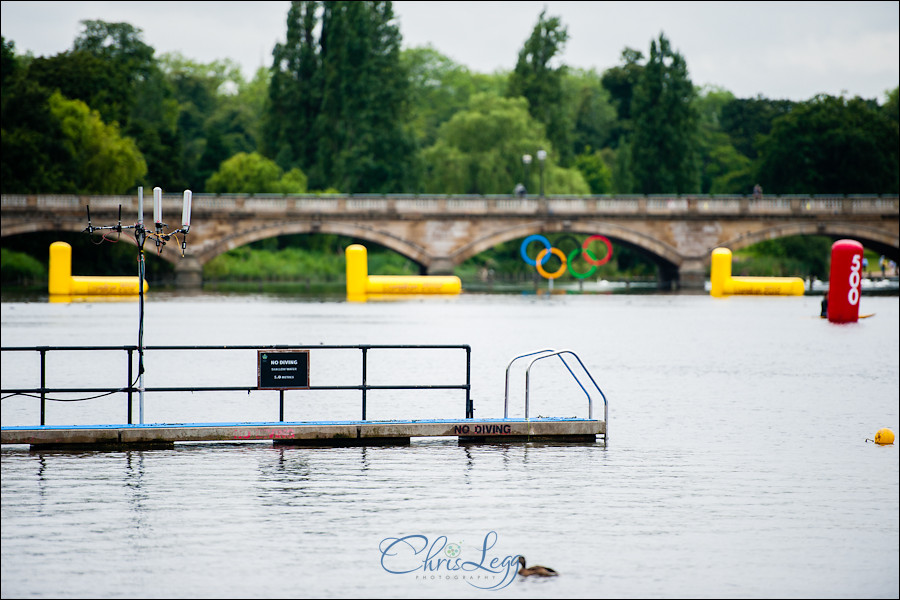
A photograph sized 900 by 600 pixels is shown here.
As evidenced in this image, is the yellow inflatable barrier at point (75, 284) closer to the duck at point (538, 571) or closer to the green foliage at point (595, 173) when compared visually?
the duck at point (538, 571)

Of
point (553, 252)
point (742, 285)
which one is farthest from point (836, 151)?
point (742, 285)

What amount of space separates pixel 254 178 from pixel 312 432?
7642cm

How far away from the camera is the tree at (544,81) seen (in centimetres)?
10294

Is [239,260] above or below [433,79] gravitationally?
below

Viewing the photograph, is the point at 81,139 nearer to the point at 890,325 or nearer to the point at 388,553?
the point at 890,325

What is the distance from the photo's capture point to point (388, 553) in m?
10.9

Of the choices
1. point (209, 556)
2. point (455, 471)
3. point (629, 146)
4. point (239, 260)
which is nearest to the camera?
point (209, 556)

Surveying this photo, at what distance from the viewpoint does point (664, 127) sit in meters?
95.8

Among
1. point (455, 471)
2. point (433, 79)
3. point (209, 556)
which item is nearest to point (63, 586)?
point (209, 556)

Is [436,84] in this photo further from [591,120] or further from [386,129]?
[386,129]

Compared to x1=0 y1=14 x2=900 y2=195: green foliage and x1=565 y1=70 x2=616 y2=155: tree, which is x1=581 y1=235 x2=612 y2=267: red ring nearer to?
x1=0 y1=14 x2=900 y2=195: green foliage

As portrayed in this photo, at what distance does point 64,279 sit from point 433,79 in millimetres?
93537

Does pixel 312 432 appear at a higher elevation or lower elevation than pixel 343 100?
lower

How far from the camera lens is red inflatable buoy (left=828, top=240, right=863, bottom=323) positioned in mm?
44062
